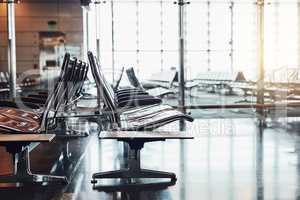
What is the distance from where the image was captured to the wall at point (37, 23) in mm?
11000

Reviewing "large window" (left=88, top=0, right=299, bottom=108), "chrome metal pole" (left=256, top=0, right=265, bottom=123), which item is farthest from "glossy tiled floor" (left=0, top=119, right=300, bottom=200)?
"large window" (left=88, top=0, right=299, bottom=108)

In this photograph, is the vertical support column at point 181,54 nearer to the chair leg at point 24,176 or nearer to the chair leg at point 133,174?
the chair leg at point 133,174

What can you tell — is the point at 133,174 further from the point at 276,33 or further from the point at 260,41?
the point at 276,33

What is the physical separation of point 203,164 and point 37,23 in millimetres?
8991

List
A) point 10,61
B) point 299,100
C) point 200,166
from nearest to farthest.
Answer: point 200,166 < point 299,100 < point 10,61

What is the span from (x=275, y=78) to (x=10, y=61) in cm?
673

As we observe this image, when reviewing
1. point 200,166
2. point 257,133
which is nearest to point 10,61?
point 257,133

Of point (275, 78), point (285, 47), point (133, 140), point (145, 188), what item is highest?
point (285, 47)

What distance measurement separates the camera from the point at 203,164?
12.3ft

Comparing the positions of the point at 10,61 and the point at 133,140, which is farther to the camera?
the point at 10,61

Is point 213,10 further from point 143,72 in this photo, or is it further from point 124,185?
point 124,185

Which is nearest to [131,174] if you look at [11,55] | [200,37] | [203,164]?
[203,164]

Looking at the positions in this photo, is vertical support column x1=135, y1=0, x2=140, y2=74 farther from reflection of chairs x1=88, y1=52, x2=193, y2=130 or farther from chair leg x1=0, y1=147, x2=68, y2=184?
chair leg x1=0, y1=147, x2=68, y2=184

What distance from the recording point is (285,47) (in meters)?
12.3
